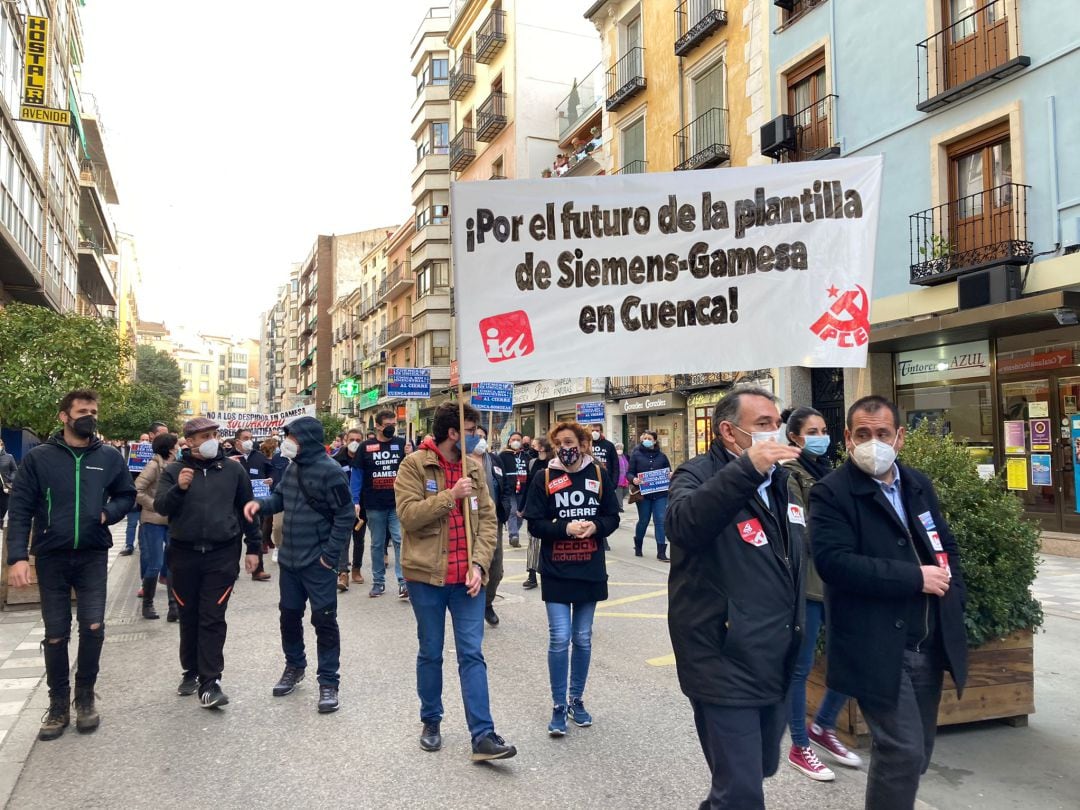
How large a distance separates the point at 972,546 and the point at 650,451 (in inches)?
342

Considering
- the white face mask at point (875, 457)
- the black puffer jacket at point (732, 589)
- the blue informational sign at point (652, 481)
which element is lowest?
the blue informational sign at point (652, 481)

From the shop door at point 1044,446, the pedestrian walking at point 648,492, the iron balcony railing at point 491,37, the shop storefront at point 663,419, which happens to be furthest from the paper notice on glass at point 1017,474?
the iron balcony railing at point 491,37

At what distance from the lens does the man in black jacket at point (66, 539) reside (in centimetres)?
512

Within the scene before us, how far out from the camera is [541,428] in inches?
1367

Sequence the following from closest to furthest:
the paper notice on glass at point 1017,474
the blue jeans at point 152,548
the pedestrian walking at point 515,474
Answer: the blue jeans at point 152,548 < the pedestrian walking at point 515,474 < the paper notice on glass at point 1017,474

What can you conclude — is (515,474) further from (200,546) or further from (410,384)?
(410,384)

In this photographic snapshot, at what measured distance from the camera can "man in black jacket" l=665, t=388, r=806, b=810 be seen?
2.88 metres

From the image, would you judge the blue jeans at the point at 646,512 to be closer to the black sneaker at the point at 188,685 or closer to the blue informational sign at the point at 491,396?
the blue informational sign at the point at 491,396

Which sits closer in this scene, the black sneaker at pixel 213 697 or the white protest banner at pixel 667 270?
the white protest banner at pixel 667 270

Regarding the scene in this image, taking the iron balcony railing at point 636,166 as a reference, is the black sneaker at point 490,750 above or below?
below

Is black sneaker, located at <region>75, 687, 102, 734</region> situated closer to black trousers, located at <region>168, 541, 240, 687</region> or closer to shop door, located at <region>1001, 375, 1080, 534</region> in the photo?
black trousers, located at <region>168, 541, 240, 687</region>

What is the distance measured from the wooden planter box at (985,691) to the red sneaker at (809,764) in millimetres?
366

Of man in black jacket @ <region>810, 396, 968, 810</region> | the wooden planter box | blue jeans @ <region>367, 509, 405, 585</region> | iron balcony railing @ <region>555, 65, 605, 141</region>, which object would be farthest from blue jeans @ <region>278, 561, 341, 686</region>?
iron balcony railing @ <region>555, 65, 605, 141</region>

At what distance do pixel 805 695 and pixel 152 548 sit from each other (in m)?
6.77
